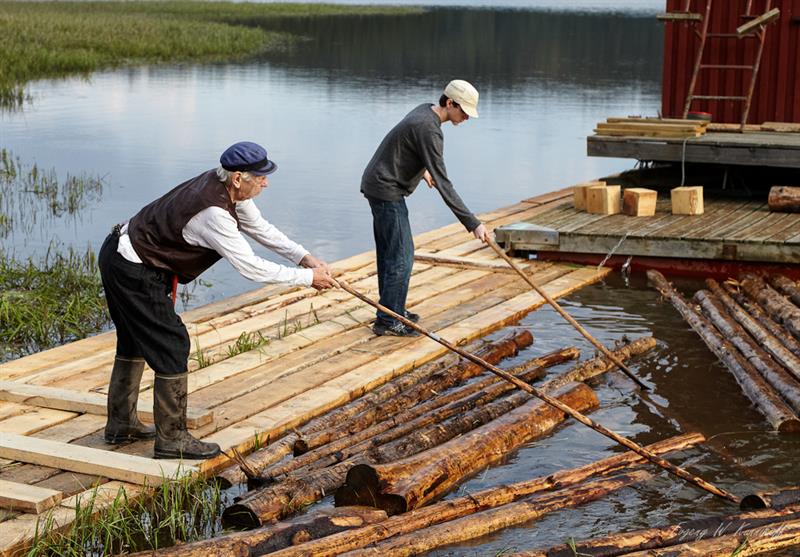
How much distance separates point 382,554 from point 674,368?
4.37m

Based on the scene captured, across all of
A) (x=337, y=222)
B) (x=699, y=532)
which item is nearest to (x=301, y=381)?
(x=699, y=532)

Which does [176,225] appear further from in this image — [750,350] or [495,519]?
[750,350]

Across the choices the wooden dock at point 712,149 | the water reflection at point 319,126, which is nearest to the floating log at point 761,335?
the wooden dock at point 712,149

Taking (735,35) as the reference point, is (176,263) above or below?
below

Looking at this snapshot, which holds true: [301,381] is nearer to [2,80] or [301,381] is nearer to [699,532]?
[699,532]

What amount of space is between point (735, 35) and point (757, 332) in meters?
6.98

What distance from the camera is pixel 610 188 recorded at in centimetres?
1345

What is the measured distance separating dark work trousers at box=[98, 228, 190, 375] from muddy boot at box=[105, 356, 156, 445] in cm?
31

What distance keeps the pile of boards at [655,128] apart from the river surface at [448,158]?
2377 millimetres

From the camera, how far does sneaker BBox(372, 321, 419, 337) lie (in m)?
9.54

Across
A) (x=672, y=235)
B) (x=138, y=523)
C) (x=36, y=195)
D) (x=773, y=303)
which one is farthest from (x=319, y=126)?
(x=138, y=523)

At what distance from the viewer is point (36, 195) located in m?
17.5

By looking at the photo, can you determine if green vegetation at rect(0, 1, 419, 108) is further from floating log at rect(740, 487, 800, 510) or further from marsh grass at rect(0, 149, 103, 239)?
floating log at rect(740, 487, 800, 510)

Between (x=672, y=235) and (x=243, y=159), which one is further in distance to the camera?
(x=672, y=235)
